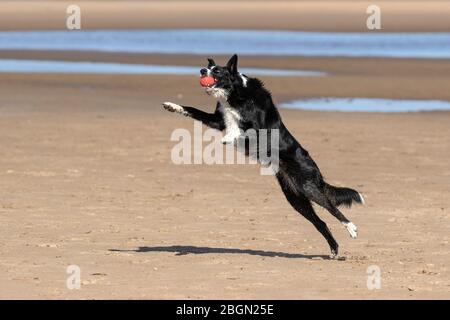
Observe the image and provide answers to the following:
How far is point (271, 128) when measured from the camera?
10.8m

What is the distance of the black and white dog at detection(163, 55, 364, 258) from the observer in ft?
35.5

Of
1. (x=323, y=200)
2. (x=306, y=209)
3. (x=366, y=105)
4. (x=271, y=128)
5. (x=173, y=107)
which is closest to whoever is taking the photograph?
(x=271, y=128)

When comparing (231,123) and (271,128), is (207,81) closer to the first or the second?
(231,123)

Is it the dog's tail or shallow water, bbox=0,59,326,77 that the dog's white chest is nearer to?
the dog's tail

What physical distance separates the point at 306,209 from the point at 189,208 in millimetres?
2473

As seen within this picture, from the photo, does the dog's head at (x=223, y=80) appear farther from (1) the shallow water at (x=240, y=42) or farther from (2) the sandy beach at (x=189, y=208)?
(1) the shallow water at (x=240, y=42)

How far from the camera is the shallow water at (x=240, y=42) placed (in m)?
38.8

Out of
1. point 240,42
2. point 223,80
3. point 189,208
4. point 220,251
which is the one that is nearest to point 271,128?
point 223,80

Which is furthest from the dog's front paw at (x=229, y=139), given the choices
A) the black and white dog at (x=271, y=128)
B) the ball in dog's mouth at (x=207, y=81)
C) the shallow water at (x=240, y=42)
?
the shallow water at (x=240, y=42)

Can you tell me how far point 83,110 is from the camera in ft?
73.8

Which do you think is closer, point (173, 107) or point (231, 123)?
point (231, 123)

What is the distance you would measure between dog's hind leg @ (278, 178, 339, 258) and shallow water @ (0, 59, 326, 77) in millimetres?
19598

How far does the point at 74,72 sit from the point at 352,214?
18620 mm
